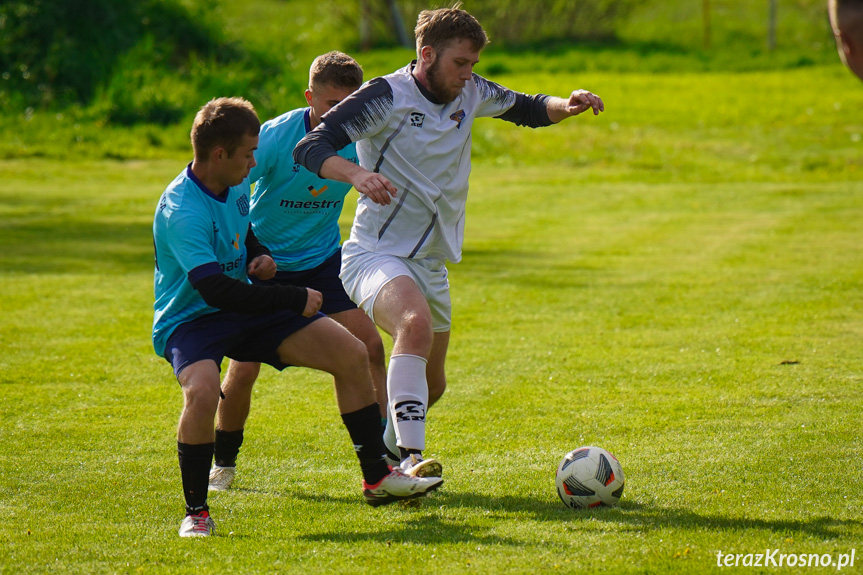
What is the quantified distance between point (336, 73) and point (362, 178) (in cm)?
119

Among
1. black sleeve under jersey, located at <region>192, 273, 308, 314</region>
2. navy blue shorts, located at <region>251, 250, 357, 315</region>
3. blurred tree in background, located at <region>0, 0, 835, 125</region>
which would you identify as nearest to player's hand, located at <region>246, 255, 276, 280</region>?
→ black sleeve under jersey, located at <region>192, 273, 308, 314</region>

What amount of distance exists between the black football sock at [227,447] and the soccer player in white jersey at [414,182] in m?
0.78

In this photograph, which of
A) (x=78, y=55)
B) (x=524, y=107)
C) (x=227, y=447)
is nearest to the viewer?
(x=227, y=447)

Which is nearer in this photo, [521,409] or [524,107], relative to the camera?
[524,107]

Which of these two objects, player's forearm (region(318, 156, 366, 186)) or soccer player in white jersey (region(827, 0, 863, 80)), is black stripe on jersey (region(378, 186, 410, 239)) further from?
soccer player in white jersey (region(827, 0, 863, 80))

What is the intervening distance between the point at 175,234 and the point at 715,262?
28.3ft

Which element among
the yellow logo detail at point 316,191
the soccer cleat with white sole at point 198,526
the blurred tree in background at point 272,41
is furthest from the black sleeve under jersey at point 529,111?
the blurred tree in background at point 272,41

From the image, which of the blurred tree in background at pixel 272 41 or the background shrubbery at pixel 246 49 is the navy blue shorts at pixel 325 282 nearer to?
the background shrubbery at pixel 246 49

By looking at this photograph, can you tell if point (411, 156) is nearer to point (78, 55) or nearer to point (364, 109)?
point (364, 109)

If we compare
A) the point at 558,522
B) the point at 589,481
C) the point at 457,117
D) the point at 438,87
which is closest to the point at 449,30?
the point at 438,87

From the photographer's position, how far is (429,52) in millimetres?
4848

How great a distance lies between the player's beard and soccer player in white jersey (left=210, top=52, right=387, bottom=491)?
0.65m

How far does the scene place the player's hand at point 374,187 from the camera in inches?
171

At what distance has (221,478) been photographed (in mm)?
5191
